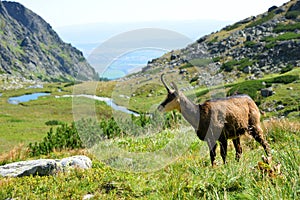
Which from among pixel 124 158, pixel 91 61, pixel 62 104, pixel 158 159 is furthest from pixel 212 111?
pixel 62 104

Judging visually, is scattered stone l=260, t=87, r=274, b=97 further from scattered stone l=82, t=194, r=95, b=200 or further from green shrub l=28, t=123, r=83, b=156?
scattered stone l=82, t=194, r=95, b=200

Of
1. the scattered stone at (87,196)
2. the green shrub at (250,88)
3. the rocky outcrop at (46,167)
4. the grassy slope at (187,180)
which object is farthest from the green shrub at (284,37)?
the scattered stone at (87,196)

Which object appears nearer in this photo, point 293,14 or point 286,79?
point 286,79

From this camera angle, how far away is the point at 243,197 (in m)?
5.36

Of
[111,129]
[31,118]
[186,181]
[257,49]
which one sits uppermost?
[186,181]

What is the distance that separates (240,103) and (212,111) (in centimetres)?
91

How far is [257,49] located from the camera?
9631cm

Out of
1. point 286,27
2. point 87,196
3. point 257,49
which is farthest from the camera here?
point 286,27

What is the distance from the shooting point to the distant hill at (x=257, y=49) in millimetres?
81375

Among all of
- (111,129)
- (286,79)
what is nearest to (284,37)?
(286,79)

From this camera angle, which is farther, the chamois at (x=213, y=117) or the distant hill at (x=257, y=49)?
the distant hill at (x=257, y=49)

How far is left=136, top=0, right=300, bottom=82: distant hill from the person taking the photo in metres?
81.4

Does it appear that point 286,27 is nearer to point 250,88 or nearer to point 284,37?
point 284,37

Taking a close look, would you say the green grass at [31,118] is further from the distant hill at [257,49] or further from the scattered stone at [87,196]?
the distant hill at [257,49]
